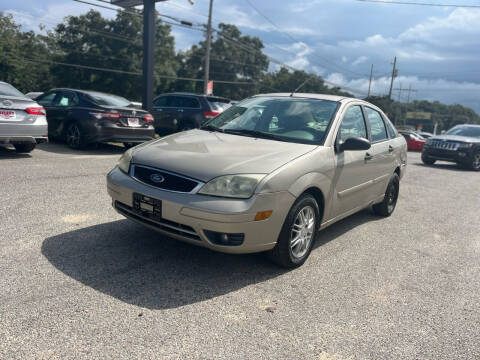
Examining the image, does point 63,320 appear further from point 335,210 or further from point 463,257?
point 463,257

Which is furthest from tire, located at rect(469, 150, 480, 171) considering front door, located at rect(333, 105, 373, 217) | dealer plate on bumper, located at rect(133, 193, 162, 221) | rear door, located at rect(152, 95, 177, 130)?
dealer plate on bumper, located at rect(133, 193, 162, 221)

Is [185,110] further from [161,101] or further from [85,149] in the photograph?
[85,149]

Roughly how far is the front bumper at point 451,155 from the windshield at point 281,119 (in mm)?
11277

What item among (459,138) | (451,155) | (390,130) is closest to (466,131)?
(459,138)

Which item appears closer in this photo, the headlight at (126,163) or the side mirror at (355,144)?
the headlight at (126,163)

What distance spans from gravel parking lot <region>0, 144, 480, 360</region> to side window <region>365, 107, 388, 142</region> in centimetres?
128

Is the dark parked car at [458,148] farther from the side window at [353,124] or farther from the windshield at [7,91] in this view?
the windshield at [7,91]

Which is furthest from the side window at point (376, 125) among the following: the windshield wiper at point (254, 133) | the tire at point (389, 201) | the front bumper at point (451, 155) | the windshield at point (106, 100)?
the front bumper at point (451, 155)

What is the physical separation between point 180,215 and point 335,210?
1.87m

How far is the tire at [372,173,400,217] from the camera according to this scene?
235 inches

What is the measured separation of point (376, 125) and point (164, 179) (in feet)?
11.0

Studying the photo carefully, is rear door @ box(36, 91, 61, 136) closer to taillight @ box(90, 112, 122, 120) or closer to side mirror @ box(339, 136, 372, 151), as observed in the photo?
taillight @ box(90, 112, 122, 120)

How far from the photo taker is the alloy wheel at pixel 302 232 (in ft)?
12.0

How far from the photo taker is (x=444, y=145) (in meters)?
14.2
